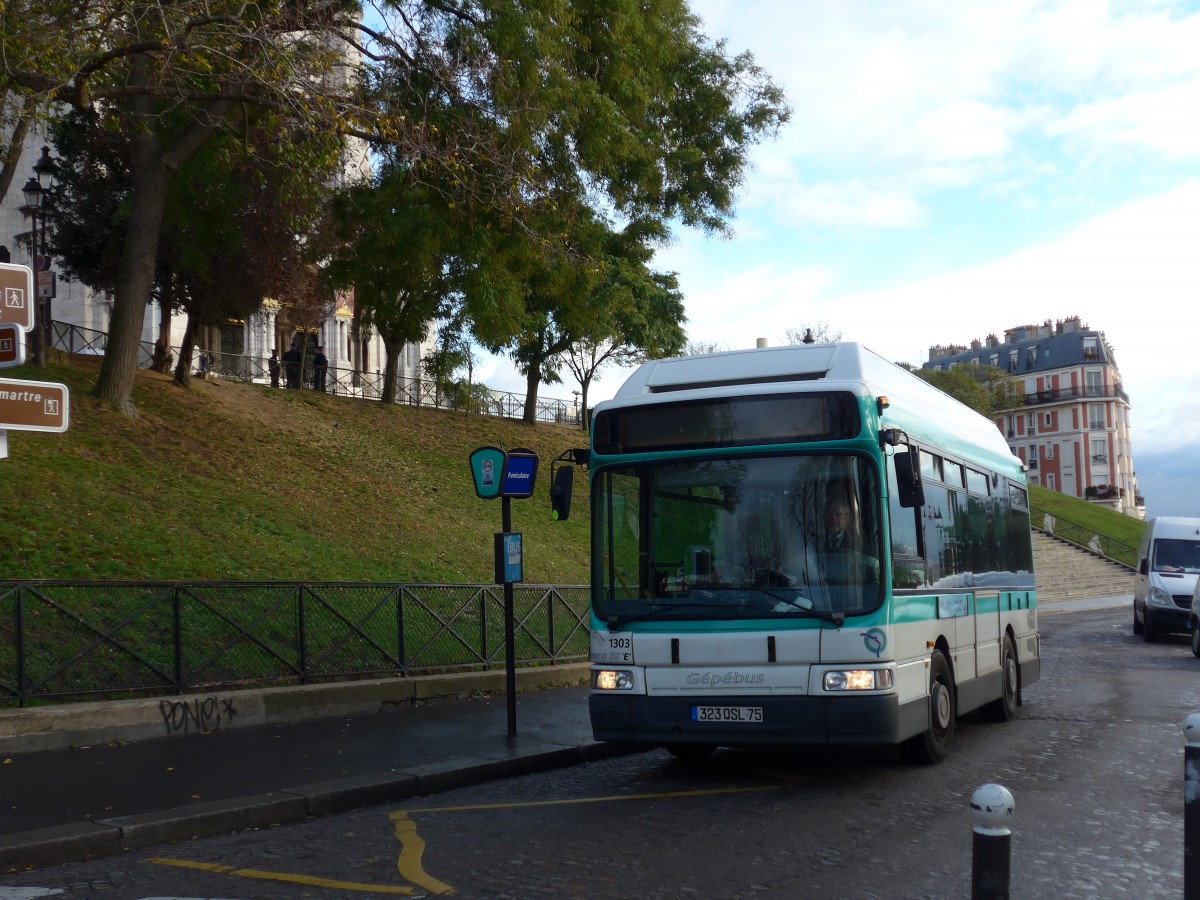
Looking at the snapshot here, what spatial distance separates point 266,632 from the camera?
13.0 metres

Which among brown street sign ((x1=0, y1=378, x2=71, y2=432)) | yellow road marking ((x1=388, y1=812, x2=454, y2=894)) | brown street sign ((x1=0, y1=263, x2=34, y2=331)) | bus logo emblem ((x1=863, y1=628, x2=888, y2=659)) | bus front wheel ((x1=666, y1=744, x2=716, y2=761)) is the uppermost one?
brown street sign ((x1=0, y1=263, x2=34, y2=331))

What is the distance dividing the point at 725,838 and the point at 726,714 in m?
1.50

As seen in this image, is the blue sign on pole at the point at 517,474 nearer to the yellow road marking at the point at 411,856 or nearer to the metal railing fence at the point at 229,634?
the metal railing fence at the point at 229,634

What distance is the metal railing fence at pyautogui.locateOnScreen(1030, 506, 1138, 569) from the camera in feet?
179

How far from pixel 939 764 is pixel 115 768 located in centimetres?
631

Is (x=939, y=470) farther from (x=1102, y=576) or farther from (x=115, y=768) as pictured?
(x=1102, y=576)

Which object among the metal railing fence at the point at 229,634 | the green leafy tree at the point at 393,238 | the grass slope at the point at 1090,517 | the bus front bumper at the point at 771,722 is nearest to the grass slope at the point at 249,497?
the metal railing fence at the point at 229,634

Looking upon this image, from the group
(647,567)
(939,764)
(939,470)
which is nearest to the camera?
(647,567)

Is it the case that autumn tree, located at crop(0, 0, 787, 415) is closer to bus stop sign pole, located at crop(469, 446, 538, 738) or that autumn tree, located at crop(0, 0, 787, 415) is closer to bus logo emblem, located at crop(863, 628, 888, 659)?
bus stop sign pole, located at crop(469, 446, 538, 738)

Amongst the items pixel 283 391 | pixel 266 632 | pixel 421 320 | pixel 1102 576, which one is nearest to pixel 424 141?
pixel 266 632

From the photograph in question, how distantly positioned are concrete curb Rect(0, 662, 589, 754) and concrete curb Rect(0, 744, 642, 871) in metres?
2.75

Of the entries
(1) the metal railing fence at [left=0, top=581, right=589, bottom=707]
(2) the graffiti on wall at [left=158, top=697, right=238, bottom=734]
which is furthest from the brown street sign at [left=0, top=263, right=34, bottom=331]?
(2) the graffiti on wall at [left=158, top=697, right=238, bottom=734]

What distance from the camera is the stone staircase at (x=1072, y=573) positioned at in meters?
47.4

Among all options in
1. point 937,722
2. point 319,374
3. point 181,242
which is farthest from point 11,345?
point 319,374
